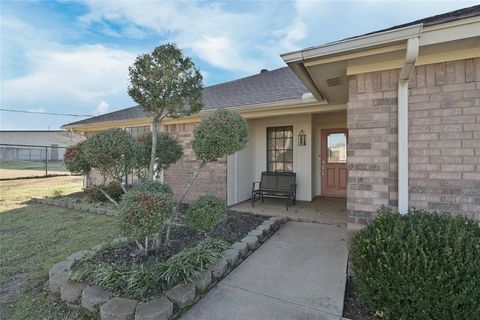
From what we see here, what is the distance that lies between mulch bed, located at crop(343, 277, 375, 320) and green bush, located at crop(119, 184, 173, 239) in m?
2.16

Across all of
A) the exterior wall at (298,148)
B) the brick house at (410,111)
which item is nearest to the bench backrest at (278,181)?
the exterior wall at (298,148)

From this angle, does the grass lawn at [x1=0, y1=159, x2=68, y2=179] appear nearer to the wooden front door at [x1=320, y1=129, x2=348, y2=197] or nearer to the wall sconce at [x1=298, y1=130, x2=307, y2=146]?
the wall sconce at [x1=298, y1=130, x2=307, y2=146]

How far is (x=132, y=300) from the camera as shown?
2.44m

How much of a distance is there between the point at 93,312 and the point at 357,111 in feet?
12.1

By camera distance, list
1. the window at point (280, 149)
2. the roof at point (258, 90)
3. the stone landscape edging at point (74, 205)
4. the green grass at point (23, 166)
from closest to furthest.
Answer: the roof at point (258, 90)
the stone landscape edging at point (74, 205)
the window at point (280, 149)
the green grass at point (23, 166)

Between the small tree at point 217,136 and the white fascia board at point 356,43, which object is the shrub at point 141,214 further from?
the white fascia board at point 356,43

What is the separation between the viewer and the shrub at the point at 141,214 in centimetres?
265

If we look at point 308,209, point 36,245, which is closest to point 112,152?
point 36,245

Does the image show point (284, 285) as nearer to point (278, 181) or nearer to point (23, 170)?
point (278, 181)

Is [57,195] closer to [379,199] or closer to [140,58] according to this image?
[140,58]

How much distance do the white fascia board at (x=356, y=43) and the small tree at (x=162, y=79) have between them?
1671 mm

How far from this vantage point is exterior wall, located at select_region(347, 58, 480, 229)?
8.68 ft

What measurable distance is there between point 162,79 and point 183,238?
2591 mm

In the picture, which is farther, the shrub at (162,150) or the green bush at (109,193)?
the green bush at (109,193)
